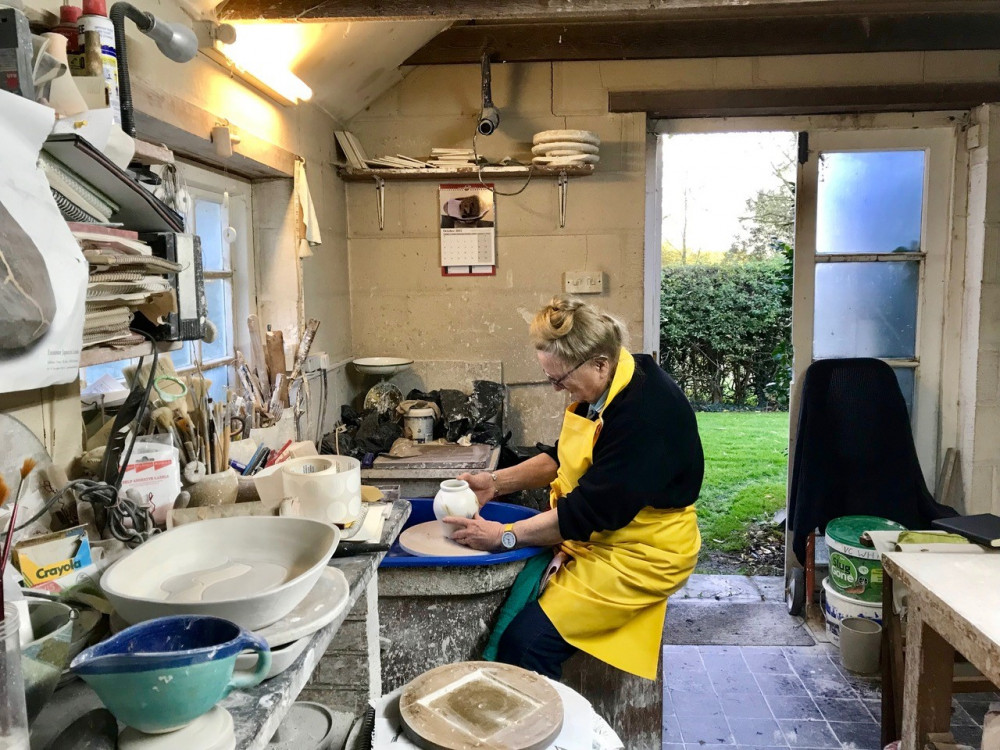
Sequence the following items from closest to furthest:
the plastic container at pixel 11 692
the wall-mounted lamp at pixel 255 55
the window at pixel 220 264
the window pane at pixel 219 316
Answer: the plastic container at pixel 11 692 → the wall-mounted lamp at pixel 255 55 → the window at pixel 220 264 → the window pane at pixel 219 316

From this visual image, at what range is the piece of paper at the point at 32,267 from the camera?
82cm

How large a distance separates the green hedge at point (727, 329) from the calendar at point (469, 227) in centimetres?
466

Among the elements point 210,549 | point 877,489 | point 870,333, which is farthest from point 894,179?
point 210,549

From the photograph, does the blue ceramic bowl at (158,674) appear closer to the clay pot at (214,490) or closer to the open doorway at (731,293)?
the clay pot at (214,490)

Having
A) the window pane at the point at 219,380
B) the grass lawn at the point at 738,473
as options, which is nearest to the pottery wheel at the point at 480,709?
the window pane at the point at 219,380

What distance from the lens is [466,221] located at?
3.50 meters

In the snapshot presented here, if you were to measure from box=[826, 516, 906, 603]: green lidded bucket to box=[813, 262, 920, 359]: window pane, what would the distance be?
0.87m

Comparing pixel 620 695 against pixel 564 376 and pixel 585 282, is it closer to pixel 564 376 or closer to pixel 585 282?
pixel 564 376

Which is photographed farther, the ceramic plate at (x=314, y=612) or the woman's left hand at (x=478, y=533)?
the woman's left hand at (x=478, y=533)

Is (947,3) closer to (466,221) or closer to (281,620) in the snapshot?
(466,221)

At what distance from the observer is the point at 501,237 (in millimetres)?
3523

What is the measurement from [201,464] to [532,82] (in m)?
2.72

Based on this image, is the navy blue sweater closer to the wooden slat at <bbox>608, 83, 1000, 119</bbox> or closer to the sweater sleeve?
the sweater sleeve

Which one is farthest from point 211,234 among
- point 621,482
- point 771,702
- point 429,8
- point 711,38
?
point 771,702
